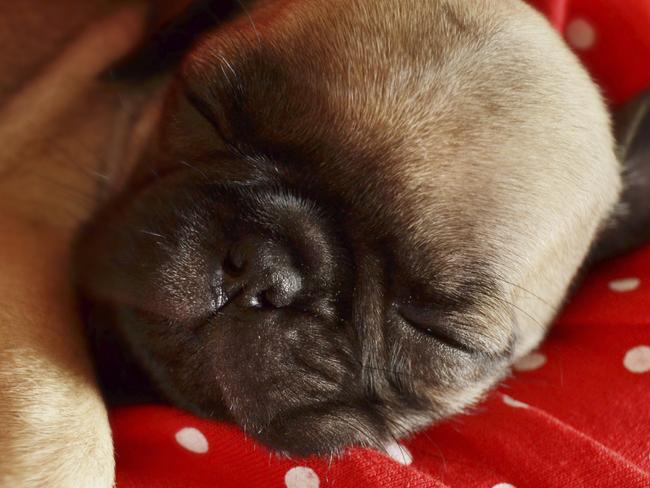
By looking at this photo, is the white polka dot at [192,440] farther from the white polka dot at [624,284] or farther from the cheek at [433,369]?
the white polka dot at [624,284]

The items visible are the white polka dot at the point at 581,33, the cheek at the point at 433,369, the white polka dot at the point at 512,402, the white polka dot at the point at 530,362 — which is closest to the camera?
the cheek at the point at 433,369

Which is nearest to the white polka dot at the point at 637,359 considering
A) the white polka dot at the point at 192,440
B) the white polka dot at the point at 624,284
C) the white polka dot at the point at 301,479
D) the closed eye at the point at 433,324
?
the white polka dot at the point at 624,284

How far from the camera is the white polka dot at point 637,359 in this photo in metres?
1.44

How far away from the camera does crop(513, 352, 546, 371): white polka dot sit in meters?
1.54

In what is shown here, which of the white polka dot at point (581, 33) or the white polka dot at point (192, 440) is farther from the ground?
the white polka dot at point (581, 33)

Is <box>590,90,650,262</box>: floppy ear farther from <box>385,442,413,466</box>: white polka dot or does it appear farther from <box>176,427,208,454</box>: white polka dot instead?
<box>176,427,208,454</box>: white polka dot

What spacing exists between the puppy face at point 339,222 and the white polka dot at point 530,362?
22 cm

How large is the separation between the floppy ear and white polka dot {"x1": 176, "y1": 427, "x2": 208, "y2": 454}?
1024mm

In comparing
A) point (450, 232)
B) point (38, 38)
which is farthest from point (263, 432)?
point (38, 38)

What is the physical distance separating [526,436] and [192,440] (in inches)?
22.7

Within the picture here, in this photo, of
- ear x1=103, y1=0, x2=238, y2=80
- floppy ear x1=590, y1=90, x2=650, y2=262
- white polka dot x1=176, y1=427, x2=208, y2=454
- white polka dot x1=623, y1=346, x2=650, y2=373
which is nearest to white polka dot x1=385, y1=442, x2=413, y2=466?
white polka dot x1=176, y1=427, x2=208, y2=454

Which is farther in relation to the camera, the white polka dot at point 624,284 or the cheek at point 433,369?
the white polka dot at point 624,284

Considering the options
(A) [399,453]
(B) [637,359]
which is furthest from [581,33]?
(A) [399,453]

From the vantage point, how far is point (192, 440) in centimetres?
120
